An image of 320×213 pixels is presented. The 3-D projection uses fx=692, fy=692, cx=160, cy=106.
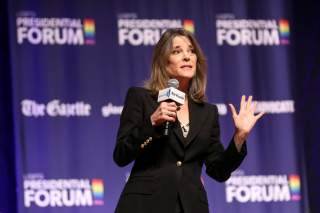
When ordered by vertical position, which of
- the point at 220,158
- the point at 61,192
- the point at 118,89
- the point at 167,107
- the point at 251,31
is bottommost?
the point at 61,192

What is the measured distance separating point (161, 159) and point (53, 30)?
2.89 meters

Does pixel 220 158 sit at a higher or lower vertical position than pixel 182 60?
lower

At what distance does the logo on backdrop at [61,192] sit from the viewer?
5316mm

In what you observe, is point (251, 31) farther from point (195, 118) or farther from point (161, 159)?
point (161, 159)

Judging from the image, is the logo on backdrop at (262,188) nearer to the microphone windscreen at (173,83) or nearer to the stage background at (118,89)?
the stage background at (118,89)

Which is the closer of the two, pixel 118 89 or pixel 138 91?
pixel 138 91

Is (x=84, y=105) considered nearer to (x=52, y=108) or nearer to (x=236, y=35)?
(x=52, y=108)

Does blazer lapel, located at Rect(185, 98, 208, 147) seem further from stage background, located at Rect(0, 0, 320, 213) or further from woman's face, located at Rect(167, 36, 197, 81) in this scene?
stage background, located at Rect(0, 0, 320, 213)

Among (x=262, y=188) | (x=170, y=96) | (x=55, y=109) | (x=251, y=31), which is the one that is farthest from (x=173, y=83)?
(x=251, y=31)

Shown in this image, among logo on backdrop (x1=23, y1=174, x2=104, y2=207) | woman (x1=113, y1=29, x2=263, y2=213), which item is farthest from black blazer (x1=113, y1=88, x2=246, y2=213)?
logo on backdrop (x1=23, y1=174, x2=104, y2=207)

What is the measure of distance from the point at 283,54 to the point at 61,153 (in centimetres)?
206

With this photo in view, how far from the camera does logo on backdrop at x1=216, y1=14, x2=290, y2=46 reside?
5.83 metres

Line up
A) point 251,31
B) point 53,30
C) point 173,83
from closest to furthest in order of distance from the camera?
point 173,83
point 53,30
point 251,31

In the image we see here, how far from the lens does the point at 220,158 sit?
10.1 feet
